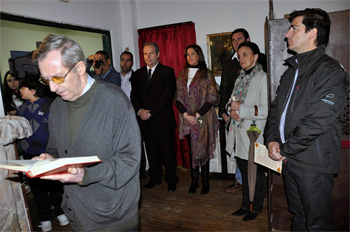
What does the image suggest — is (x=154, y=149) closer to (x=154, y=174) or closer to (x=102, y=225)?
(x=154, y=174)

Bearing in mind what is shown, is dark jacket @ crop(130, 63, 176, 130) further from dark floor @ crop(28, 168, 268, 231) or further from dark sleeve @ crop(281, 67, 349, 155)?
dark sleeve @ crop(281, 67, 349, 155)

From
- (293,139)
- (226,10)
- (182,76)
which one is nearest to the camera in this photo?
(293,139)

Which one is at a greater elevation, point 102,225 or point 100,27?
point 100,27

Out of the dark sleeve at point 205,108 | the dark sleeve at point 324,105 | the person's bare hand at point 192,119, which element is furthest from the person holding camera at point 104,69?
the dark sleeve at point 324,105

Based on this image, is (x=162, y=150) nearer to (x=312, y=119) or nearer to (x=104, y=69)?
(x=104, y=69)

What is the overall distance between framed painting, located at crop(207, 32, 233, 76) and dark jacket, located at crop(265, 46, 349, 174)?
2469 mm

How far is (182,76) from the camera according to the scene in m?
3.46

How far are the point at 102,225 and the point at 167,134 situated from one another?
7.26 ft

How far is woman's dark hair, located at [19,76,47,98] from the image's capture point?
2.72m

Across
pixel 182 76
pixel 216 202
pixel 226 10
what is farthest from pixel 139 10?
pixel 216 202

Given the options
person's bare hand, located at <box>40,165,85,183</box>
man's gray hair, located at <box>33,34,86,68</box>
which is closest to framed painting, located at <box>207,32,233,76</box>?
man's gray hair, located at <box>33,34,86,68</box>

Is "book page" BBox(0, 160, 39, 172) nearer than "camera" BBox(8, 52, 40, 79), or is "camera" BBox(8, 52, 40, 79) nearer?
"book page" BBox(0, 160, 39, 172)

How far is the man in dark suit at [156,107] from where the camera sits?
345 cm

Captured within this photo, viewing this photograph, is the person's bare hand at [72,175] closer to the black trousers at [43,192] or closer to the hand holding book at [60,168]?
the hand holding book at [60,168]
